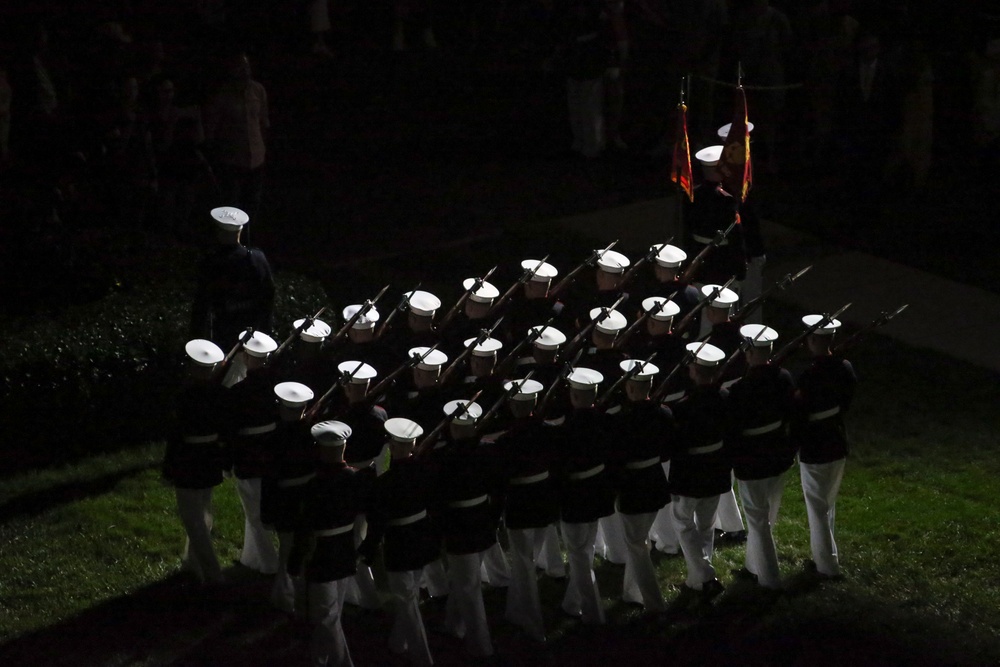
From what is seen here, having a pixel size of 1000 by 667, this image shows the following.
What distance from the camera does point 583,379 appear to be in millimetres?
8938

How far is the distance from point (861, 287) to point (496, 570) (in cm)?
640

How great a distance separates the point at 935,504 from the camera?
10742mm

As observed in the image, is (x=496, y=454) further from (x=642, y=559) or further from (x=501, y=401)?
(x=642, y=559)

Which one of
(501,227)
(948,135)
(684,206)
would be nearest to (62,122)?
(501,227)

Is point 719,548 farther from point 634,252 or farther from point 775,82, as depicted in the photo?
point 775,82

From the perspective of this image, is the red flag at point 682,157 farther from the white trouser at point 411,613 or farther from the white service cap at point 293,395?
the white trouser at point 411,613

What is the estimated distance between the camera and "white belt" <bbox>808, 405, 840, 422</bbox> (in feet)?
30.8

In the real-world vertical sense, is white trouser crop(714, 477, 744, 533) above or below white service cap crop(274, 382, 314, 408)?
below

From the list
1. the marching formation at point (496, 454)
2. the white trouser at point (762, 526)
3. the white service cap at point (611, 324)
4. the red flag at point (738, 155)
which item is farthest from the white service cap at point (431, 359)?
the red flag at point (738, 155)

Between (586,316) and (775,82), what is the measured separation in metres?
7.01

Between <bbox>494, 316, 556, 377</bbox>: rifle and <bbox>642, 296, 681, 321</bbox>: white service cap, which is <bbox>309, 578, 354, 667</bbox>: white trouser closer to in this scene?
<bbox>494, 316, 556, 377</bbox>: rifle

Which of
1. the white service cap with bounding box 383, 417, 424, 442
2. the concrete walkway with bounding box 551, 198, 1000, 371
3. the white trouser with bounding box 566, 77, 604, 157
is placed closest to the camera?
the white service cap with bounding box 383, 417, 424, 442

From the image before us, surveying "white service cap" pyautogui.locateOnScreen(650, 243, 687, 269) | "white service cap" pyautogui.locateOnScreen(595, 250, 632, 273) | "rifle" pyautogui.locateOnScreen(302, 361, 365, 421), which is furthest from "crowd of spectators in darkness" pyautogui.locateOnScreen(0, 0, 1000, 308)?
"rifle" pyautogui.locateOnScreen(302, 361, 365, 421)

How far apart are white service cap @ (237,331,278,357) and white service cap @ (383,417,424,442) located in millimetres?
1203
